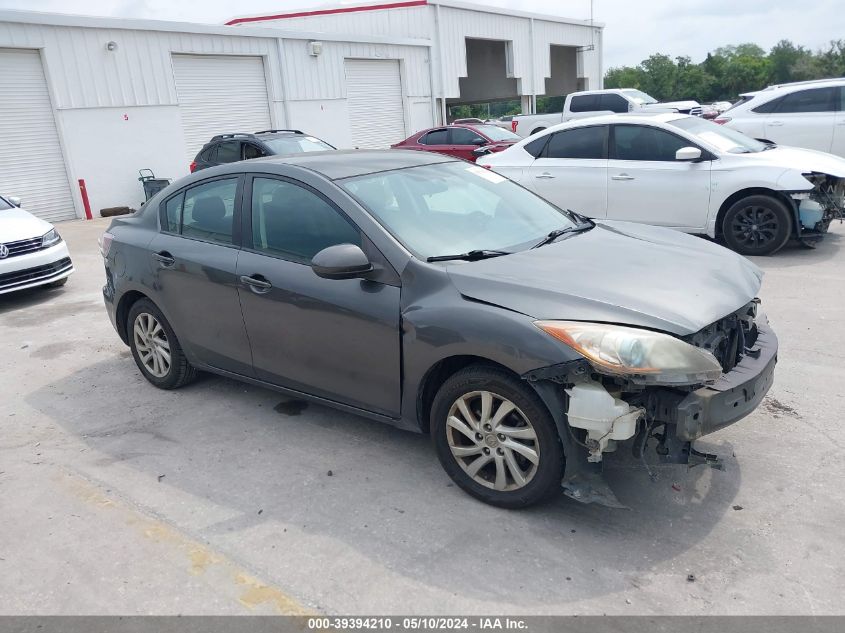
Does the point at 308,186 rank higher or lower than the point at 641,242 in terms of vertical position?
higher

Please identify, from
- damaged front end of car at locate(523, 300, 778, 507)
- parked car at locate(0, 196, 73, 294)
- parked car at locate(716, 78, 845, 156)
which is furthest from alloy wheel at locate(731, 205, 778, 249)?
parked car at locate(0, 196, 73, 294)

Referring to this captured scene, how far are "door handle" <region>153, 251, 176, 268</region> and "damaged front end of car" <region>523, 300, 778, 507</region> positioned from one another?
279 centimetres

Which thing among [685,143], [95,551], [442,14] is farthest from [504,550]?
[442,14]

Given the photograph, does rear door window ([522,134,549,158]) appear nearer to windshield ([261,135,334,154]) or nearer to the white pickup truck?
windshield ([261,135,334,154])

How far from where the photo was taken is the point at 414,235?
12.2ft

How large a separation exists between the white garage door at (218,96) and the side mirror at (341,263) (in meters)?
17.0

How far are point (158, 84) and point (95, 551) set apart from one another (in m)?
17.1

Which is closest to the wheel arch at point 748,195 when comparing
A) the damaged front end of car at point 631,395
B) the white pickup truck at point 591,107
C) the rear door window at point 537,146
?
the rear door window at point 537,146

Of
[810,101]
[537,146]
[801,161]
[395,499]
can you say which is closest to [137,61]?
[537,146]

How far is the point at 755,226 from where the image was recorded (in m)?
7.92

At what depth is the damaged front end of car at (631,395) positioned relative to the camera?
2889mm

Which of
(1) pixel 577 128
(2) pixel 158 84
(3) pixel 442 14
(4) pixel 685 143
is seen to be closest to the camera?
(4) pixel 685 143

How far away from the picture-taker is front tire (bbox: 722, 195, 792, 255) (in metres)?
7.75
